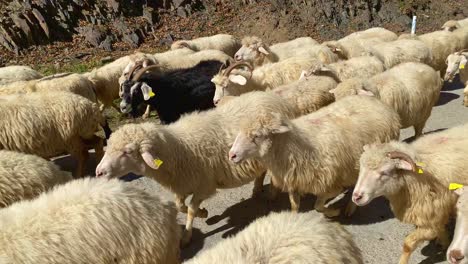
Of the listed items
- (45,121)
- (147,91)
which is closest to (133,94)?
(147,91)

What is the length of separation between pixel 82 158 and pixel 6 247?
13.4ft

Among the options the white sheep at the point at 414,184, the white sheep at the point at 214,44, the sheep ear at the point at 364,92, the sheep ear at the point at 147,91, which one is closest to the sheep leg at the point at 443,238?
the white sheep at the point at 414,184

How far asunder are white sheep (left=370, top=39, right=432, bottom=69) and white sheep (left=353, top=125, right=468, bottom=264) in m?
5.52

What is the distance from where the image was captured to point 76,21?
17.0 metres

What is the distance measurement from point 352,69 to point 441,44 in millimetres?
4627

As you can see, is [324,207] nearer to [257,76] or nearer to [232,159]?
[232,159]

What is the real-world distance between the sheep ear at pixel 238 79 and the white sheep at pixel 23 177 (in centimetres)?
369

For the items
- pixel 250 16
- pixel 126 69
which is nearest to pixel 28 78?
pixel 126 69

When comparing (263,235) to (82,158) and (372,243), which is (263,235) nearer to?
(372,243)

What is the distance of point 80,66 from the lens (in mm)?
14812

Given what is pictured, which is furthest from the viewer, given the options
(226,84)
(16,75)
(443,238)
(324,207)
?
(16,75)

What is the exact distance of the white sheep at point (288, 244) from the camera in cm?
309

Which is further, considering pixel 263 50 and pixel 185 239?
pixel 263 50

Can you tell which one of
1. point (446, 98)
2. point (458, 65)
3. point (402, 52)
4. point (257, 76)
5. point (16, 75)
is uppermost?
point (16, 75)
